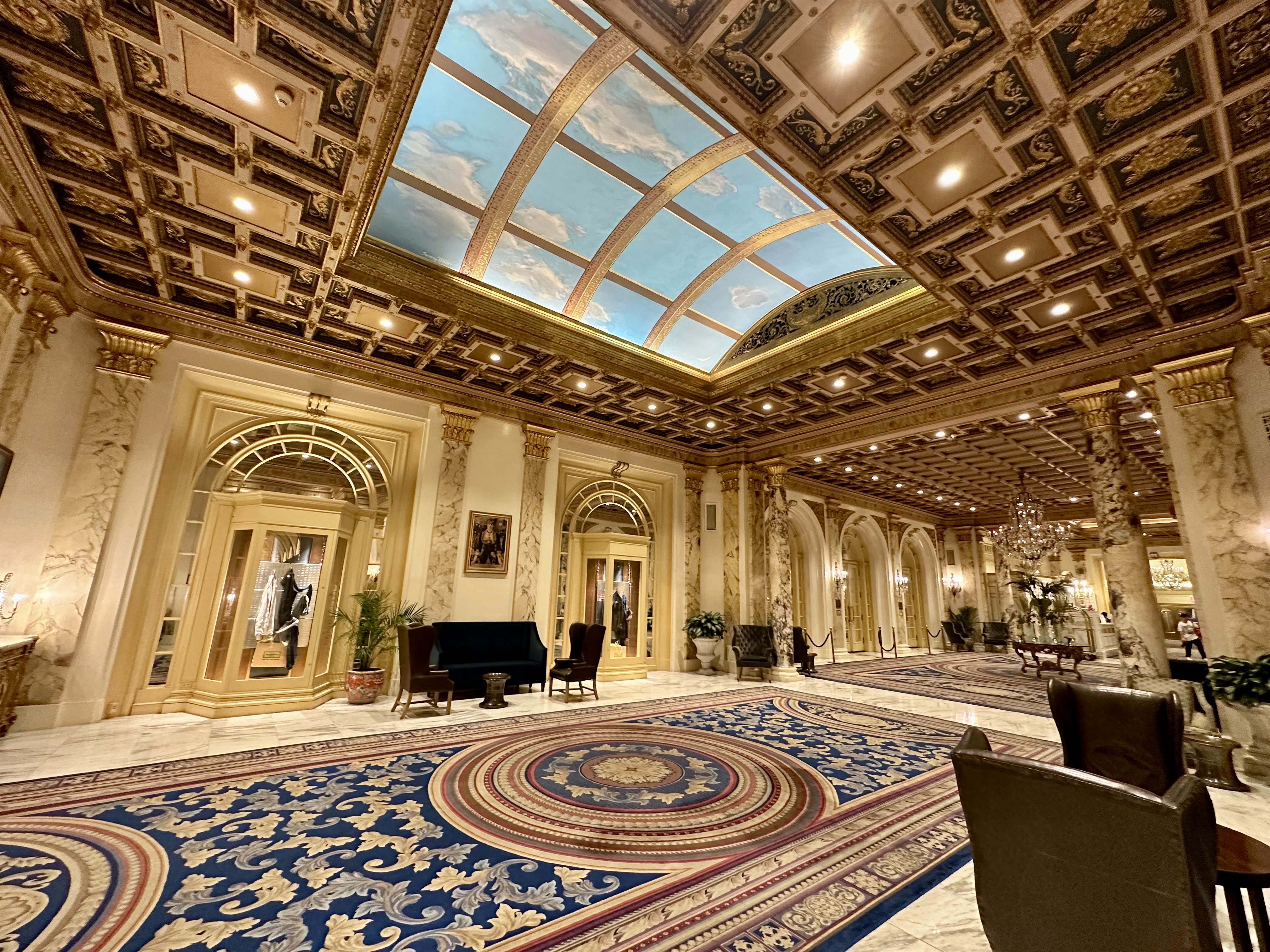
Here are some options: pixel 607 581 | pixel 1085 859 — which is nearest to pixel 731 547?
pixel 607 581

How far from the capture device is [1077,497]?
48.7ft

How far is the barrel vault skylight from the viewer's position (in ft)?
15.9

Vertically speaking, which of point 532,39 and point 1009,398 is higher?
point 532,39

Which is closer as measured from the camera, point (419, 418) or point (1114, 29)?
point (1114, 29)

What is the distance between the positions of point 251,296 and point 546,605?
603 centimetres

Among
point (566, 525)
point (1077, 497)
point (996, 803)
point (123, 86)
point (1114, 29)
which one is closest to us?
point (996, 803)

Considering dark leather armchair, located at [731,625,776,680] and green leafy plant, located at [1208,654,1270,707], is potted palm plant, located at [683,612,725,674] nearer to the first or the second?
dark leather armchair, located at [731,625,776,680]

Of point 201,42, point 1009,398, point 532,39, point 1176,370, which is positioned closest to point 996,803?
point 201,42

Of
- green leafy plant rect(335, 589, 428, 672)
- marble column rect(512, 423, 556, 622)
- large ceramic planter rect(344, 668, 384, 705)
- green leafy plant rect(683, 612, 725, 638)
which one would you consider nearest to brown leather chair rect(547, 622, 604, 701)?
marble column rect(512, 423, 556, 622)

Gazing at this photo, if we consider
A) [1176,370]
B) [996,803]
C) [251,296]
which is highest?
[251,296]

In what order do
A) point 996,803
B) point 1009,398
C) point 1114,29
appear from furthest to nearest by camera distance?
1. point 1009,398
2. point 1114,29
3. point 996,803

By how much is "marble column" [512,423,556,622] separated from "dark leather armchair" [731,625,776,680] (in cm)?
402

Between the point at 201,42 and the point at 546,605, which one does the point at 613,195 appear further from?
the point at 546,605

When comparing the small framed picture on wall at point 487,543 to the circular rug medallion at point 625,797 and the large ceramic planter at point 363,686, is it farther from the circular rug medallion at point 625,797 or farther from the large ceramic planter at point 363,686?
the circular rug medallion at point 625,797
